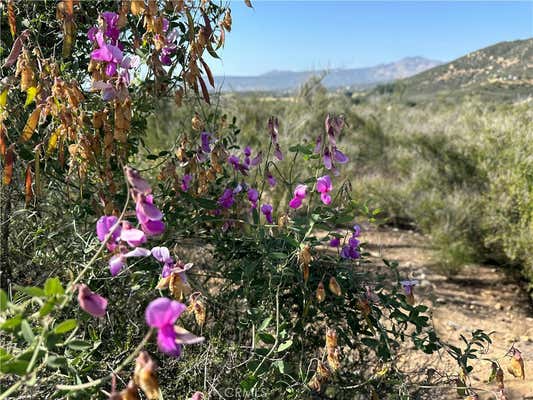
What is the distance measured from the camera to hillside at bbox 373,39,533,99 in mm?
17328

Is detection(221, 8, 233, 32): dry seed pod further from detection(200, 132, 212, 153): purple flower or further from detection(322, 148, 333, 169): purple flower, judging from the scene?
detection(322, 148, 333, 169): purple flower

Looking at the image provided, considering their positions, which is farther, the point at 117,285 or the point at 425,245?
the point at 425,245

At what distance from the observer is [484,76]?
85.5ft

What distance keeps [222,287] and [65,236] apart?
576 mm

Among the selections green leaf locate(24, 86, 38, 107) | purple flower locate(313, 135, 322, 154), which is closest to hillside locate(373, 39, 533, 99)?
purple flower locate(313, 135, 322, 154)

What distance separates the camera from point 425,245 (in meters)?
4.89

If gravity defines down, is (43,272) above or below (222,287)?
above

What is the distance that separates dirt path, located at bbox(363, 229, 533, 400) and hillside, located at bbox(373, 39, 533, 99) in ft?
30.6

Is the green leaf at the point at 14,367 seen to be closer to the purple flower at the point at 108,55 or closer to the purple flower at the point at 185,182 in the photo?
the purple flower at the point at 108,55

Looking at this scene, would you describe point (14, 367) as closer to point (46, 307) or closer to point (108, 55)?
point (46, 307)

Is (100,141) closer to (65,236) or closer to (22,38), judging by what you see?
(22,38)

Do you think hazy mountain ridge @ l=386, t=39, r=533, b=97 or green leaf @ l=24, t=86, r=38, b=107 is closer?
green leaf @ l=24, t=86, r=38, b=107

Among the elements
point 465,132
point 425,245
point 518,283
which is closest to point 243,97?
point 465,132

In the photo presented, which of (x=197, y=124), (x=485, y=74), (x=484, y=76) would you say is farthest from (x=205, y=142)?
(x=485, y=74)
